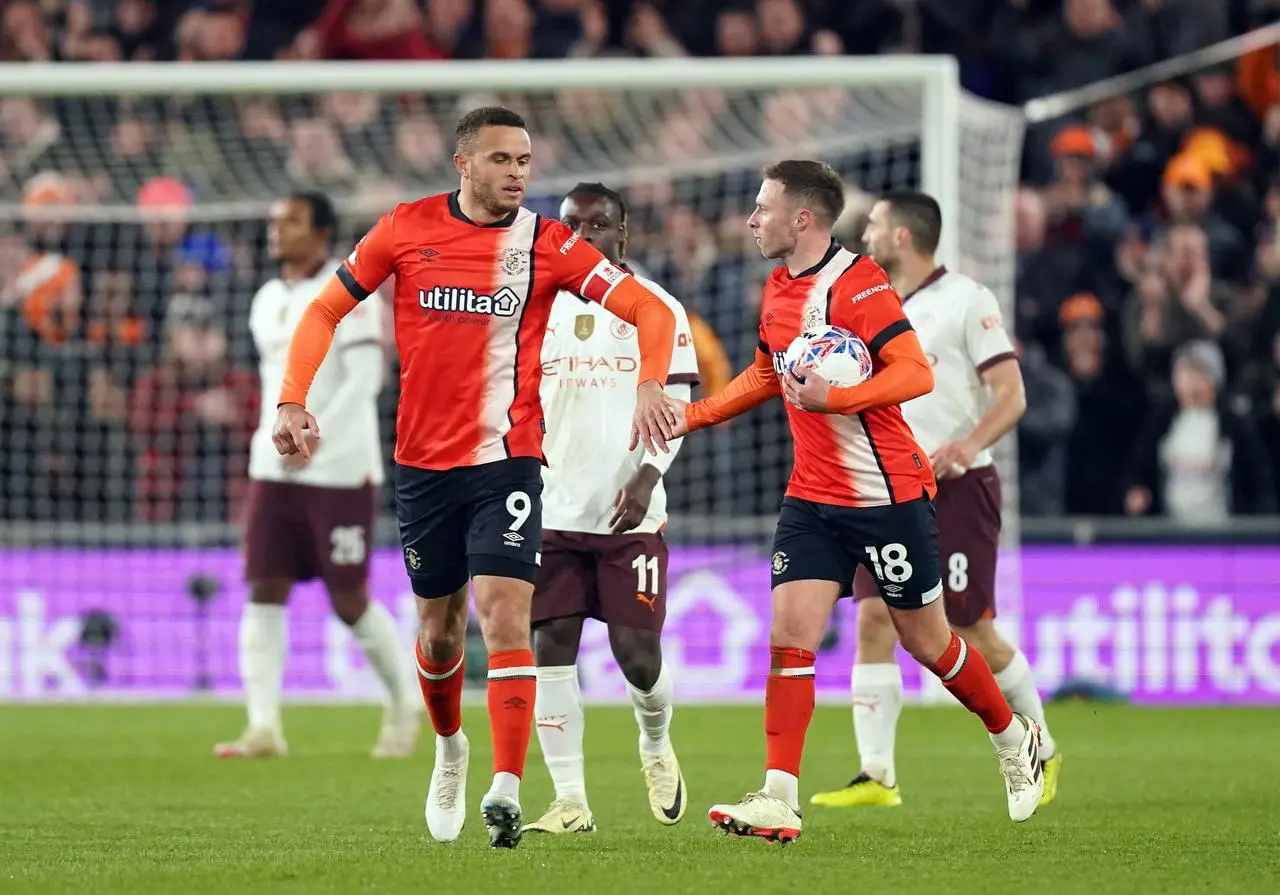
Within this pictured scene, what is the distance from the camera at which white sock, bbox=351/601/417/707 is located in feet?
33.3

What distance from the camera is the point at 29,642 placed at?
13.7 meters

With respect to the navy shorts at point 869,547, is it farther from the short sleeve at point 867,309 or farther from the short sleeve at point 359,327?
the short sleeve at point 359,327

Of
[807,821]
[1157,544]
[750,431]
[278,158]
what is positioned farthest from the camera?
[278,158]

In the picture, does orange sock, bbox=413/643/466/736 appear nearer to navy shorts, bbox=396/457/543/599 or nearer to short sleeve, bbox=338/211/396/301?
navy shorts, bbox=396/457/543/599

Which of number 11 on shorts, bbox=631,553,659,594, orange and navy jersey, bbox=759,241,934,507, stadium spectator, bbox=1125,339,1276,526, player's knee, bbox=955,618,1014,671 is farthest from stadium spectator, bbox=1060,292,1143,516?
orange and navy jersey, bbox=759,241,934,507

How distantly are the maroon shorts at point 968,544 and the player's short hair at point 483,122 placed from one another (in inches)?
98.3

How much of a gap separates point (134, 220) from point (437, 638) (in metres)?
9.05

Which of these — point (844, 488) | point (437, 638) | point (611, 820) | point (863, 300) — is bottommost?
point (611, 820)

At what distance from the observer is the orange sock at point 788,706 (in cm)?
645

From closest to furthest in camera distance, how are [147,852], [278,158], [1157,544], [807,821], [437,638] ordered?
[147,852] → [437,638] → [807,821] → [1157,544] → [278,158]

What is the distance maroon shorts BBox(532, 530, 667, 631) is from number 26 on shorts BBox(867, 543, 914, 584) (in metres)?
1.02

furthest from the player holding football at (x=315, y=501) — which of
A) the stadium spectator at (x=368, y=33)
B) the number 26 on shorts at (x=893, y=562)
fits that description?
the stadium spectator at (x=368, y=33)

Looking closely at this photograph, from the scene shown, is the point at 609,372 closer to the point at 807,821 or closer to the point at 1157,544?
Answer: the point at 807,821

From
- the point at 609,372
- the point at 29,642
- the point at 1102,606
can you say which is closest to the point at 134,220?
the point at 29,642
